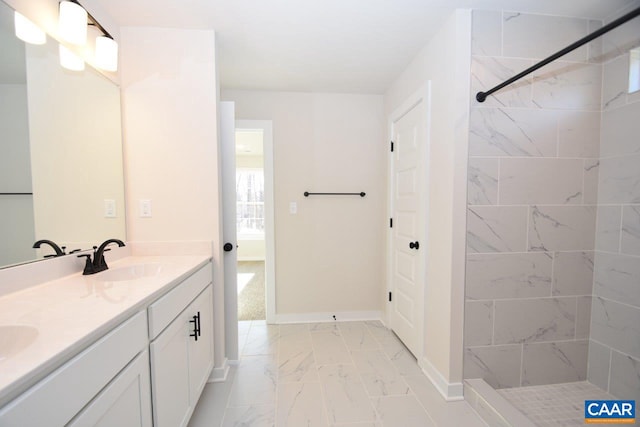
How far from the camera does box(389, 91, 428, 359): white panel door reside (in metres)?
1.89

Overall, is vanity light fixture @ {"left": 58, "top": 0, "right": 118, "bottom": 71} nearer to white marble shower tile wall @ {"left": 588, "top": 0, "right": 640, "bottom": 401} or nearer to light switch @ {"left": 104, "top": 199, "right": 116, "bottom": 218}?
light switch @ {"left": 104, "top": 199, "right": 116, "bottom": 218}

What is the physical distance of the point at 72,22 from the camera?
1.22m

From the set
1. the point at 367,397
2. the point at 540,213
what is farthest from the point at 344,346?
the point at 540,213

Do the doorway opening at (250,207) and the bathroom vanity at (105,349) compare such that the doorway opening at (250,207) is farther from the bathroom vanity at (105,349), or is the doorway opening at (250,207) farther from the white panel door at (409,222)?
the bathroom vanity at (105,349)

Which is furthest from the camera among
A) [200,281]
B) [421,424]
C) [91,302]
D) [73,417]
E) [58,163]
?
[200,281]

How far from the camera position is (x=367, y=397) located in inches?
63.9

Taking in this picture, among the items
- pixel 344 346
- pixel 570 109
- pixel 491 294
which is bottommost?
pixel 344 346

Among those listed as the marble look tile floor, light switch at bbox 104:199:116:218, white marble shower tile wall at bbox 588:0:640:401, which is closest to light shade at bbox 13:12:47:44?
light switch at bbox 104:199:116:218

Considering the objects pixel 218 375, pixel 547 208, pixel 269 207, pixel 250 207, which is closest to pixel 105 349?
pixel 218 375

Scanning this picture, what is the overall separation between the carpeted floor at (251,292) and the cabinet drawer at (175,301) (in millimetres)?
1364

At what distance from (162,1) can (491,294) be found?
2625 millimetres

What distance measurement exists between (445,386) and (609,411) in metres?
0.87

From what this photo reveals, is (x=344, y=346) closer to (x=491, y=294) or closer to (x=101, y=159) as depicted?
(x=491, y=294)

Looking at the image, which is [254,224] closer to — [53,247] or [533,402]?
[53,247]
